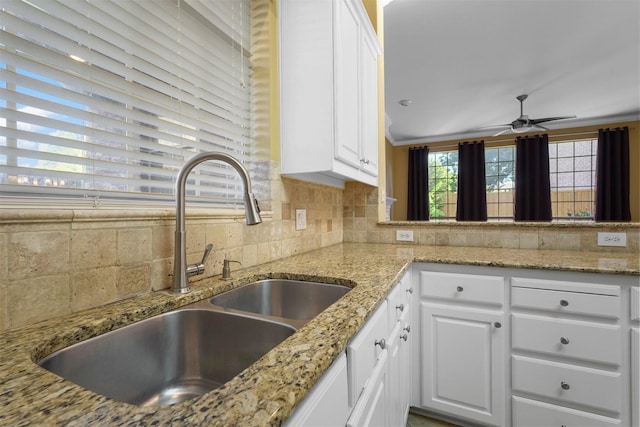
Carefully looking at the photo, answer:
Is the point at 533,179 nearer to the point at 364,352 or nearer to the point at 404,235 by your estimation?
the point at 404,235

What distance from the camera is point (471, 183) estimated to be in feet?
20.7

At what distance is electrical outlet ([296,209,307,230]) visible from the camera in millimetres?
1714

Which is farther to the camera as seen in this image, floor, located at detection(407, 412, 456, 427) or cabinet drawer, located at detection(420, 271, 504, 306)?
floor, located at detection(407, 412, 456, 427)

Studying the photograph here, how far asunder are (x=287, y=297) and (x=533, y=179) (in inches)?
252

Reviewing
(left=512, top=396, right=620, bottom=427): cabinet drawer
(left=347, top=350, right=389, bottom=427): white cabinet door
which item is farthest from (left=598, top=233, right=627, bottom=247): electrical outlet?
(left=347, top=350, right=389, bottom=427): white cabinet door

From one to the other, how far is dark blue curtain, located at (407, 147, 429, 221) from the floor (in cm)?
547

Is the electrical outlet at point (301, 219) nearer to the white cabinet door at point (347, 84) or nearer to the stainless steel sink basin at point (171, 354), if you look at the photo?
the white cabinet door at point (347, 84)

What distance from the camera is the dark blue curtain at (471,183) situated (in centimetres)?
623

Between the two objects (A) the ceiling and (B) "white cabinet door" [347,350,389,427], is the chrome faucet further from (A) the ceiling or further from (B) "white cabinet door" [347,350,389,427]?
(A) the ceiling

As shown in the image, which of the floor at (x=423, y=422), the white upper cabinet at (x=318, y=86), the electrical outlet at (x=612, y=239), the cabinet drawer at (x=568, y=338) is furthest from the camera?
the electrical outlet at (x=612, y=239)

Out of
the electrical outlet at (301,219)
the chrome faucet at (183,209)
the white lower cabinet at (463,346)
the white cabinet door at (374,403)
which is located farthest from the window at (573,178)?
the chrome faucet at (183,209)

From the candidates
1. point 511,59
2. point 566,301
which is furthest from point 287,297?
point 511,59

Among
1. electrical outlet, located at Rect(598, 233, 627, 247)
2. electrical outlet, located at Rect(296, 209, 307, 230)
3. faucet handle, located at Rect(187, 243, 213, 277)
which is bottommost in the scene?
faucet handle, located at Rect(187, 243, 213, 277)

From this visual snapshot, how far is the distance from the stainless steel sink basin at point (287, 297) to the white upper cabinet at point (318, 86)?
1.84 ft
